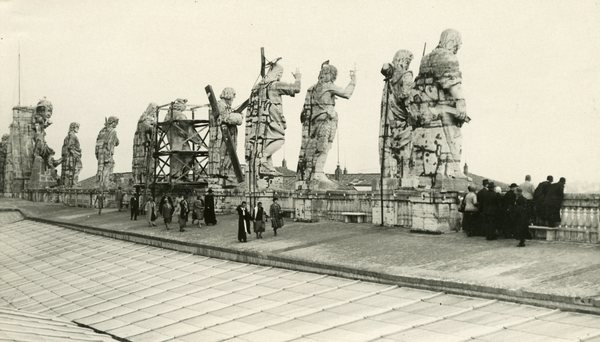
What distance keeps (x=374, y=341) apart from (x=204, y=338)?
8.77 ft

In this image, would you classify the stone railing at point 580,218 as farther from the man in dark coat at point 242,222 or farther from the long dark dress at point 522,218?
the man in dark coat at point 242,222

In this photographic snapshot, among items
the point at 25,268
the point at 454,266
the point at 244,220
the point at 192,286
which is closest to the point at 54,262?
the point at 25,268

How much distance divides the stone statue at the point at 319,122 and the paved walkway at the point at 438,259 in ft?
7.94

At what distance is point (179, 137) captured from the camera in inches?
1134

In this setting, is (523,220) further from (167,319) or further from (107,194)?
(107,194)

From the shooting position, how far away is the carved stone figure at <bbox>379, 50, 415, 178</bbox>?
1739cm

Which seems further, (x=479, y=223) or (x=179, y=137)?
(x=179, y=137)

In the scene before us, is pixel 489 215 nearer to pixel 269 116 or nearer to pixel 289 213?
pixel 289 213

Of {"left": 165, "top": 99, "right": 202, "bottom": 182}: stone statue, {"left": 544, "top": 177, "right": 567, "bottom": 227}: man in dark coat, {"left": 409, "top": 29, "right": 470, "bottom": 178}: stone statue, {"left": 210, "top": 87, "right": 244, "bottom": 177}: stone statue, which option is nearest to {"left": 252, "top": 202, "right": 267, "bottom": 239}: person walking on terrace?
{"left": 409, "top": 29, "right": 470, "bottom": 178}: stone statue

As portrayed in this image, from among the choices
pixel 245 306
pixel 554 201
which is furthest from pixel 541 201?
pixel 245 306

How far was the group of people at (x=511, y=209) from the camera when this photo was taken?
1195 centimetres

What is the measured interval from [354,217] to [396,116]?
2.93 m

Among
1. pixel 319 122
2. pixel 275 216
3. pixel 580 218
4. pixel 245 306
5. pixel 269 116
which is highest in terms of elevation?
pixel 269 116

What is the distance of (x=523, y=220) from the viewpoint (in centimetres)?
1155
